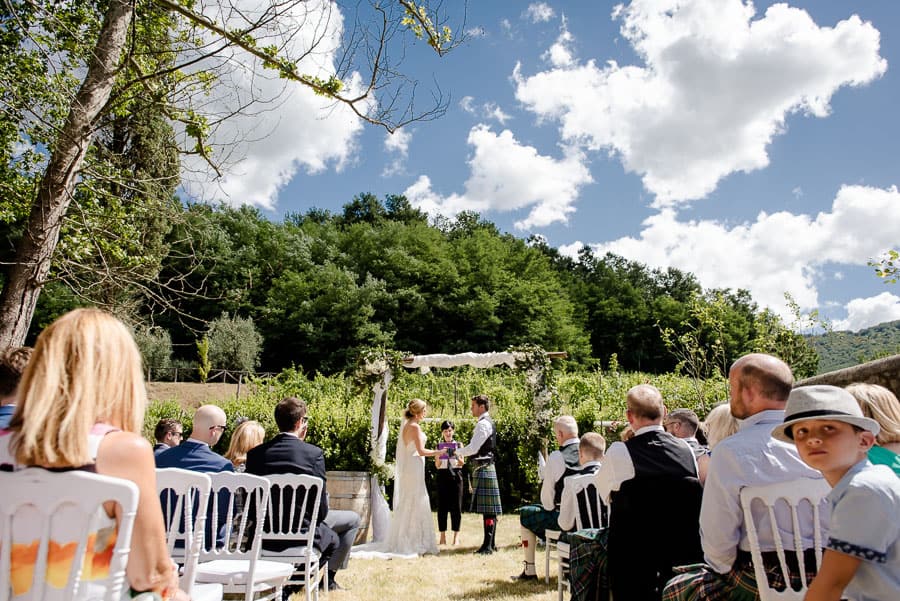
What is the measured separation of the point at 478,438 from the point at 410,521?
1.27m

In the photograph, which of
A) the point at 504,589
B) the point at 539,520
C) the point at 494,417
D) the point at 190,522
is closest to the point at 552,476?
the point at 539,520

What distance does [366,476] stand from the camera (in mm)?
7824

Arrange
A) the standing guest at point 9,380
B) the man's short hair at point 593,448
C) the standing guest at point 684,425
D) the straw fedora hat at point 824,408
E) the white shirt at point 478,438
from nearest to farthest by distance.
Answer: the straw fedora hat at point 824,408 → the standing guest at point 9,380 → the standing guest at point 684,425 → the man's short hair at point 593,448 → the white shirt at point 478,438

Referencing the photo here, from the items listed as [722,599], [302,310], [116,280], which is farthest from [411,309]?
[722,599]

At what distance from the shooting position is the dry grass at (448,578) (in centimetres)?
511

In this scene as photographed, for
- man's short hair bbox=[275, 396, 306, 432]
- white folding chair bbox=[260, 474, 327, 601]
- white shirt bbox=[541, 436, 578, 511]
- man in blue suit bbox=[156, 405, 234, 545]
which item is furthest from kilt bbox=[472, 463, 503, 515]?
man in blue suit bbox=[156, 405, 234, 545]

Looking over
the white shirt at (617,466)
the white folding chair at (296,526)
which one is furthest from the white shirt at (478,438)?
the white shirt at (617,466)

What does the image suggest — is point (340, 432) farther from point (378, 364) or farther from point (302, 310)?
point (302, 310)

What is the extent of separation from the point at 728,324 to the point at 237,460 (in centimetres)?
4895

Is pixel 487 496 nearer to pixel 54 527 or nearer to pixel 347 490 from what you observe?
pixel 347 490

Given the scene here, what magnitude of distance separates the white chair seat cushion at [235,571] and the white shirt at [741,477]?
7.37 ft

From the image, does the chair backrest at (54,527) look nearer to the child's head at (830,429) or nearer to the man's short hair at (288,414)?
the child's head at (830,429)

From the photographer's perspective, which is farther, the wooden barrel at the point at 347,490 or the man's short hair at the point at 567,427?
the wooden barrel at the point at 347,490

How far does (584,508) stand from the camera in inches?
A: 175
